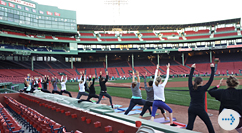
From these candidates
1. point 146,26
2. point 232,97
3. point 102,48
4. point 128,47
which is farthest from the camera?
point 146,26

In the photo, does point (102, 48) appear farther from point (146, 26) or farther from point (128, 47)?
point (146, 26)

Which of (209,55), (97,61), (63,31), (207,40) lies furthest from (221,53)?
(63,31)

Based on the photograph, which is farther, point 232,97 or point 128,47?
point 128,47

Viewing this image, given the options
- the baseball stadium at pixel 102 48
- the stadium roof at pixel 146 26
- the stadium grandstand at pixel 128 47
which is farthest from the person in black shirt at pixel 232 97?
the stadium roof at pixel 146 26

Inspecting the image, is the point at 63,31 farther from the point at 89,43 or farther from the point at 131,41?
the point at 131,41

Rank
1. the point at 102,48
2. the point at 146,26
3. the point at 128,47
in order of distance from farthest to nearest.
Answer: the point at 146,26 < the point at 128,47 < the point at 102,48

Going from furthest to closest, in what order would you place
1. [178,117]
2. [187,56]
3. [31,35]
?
[187,56] < [31,35] < [178,117]

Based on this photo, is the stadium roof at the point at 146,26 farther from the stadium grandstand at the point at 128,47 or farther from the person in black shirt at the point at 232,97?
the person in black shirt at the point at 232,97

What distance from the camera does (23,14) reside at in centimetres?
4419

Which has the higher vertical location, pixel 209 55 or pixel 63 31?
pixel 63 31

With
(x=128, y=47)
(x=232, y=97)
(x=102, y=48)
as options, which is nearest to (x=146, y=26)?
(x=128, y=47)

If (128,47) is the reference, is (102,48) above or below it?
below

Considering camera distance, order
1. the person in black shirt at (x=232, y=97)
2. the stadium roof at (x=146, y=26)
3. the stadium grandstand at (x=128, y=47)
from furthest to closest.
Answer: the stadium roof at (x=146, y=26) < the stadium grandstand at (x=128, y=47) < the person in black shirt at (x=232, y=97)

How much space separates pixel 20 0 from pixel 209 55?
2313 inches
